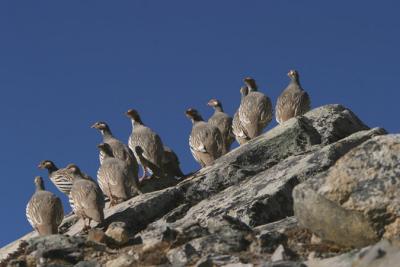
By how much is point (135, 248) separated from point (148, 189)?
7.80 m

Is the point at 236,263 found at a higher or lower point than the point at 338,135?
lower

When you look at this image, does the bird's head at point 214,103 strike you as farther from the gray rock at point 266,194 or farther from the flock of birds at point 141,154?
the gray rock at point 266,194

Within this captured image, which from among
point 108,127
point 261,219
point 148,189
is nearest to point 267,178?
point 261,219

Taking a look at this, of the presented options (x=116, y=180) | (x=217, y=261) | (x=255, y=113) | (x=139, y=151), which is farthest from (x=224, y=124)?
(x=217, y=261)

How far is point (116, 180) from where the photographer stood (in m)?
Result: 21.3

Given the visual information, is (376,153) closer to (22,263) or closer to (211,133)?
(22,263)

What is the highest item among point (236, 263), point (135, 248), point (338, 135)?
point (338, 135)

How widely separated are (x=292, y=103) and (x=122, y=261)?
11.8m

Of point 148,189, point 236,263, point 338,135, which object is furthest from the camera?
point 148,189

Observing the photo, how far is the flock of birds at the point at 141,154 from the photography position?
19.7 meters

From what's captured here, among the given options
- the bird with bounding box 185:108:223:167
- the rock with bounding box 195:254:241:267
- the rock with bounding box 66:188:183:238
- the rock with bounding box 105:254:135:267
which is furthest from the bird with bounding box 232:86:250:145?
the rock with bounding box 195:254:241:267

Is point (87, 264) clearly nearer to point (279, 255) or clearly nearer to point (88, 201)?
point (279, 255)

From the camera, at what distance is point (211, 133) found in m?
23.9

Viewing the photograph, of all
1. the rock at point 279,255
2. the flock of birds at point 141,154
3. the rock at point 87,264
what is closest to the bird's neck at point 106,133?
the flock of birds at point 141,154
